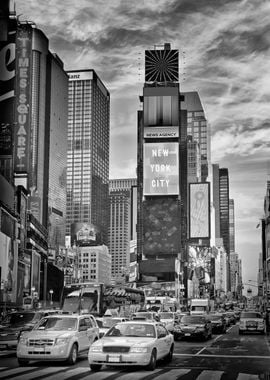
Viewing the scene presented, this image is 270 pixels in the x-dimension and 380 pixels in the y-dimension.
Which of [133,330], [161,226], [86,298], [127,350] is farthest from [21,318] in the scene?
[161,226]

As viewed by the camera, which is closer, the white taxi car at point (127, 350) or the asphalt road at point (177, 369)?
the asphalt road at point (177, 369)

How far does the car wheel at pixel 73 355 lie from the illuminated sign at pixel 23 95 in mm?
80399

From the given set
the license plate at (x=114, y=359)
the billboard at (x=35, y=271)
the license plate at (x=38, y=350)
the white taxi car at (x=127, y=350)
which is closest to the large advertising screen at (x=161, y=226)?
the billboard at (x=35, y=271)

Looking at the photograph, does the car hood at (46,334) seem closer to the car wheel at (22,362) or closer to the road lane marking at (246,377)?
the car wheel at (22,362)

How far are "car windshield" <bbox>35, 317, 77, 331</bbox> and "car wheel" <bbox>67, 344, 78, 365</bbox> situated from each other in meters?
0.75

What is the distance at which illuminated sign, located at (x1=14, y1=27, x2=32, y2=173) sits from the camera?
9800cm

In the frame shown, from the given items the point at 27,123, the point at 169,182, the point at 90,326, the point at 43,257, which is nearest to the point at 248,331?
the point at 90,326

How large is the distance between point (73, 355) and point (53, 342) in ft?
3.27

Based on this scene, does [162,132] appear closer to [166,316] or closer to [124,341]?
[166,316]

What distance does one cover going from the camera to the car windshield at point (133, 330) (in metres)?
19.3

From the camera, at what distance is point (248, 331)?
42375 millimetres

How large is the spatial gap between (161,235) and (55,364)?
165 meters

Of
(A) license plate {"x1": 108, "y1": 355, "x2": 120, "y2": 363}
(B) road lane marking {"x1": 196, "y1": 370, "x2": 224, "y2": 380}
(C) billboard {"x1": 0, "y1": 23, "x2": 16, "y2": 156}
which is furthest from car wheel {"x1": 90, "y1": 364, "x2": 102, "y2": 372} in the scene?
(C) billboard {"x1": 0, "y1": 23, "x2": 16, "y2": 156}

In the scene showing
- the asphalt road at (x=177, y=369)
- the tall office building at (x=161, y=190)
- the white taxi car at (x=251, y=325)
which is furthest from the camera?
the tall office building at (x=161, y=190)
